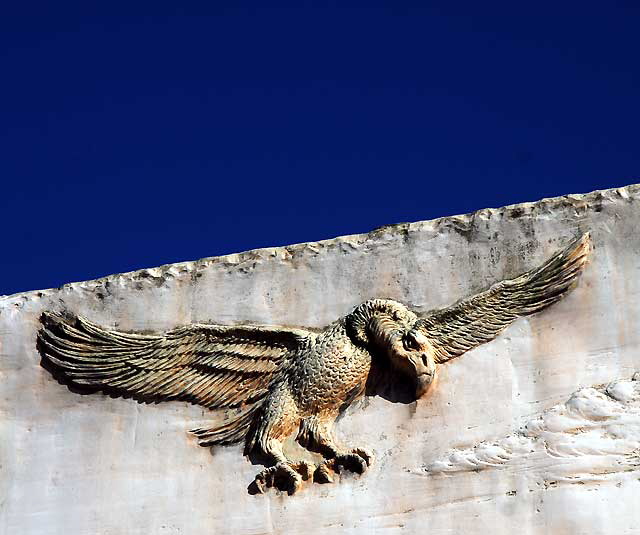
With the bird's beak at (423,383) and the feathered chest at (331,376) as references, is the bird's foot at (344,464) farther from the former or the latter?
the bird's beak at (423,383)

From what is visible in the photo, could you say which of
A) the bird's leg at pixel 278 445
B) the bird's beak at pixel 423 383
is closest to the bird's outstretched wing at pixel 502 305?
the bird's beak at pixel 423 383

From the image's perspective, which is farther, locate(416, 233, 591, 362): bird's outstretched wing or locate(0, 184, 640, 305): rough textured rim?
locate(0, 184, 640, 305): rough textured rim

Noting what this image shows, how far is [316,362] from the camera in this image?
31.1 ft

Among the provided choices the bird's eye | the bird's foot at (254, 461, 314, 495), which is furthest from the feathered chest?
the bird's foot at (254, 461, 314, 495)

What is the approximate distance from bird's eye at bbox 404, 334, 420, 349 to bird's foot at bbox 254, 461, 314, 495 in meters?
0.84

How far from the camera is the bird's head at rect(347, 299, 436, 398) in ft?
30.7

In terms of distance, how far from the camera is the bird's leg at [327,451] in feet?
30.5

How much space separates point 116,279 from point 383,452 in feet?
6.90

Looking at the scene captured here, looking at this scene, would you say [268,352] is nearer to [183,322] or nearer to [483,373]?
[183,322]

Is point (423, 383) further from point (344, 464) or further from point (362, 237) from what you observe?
point (362, 237)

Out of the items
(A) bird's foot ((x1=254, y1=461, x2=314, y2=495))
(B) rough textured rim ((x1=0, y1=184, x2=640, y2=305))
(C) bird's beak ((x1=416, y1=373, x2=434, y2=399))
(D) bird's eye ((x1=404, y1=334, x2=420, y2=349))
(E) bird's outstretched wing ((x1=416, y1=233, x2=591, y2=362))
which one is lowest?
(A) bird's foot ((x1=254, y1=461, x2=314, y2=495))

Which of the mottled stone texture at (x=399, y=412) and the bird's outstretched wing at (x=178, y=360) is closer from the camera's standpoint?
the mottled stone texture at (x=399, y=412)

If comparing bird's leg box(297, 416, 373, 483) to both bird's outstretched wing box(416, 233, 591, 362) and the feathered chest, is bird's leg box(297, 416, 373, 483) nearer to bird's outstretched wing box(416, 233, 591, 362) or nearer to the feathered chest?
the feathered chest

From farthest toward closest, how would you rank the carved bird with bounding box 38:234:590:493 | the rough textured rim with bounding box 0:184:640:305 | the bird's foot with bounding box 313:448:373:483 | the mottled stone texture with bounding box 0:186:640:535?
the rough textured rim with bounding box 0:184:640:305 → the carved bird with bounding box 38:234:590:493 → the bird's foot with bounding box 313:448:373:483 → the mottled stone texture with bounding box 0:186:640:535
